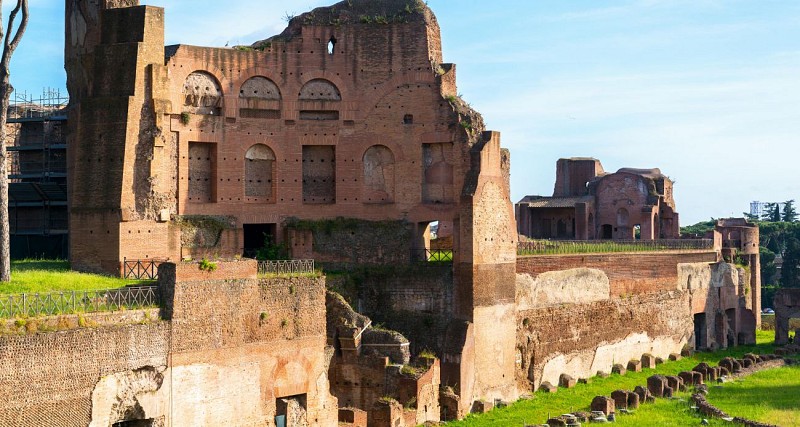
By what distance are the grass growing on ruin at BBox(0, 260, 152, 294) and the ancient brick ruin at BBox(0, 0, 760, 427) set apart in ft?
4.38

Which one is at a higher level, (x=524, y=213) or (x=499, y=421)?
(x=524, y=213)

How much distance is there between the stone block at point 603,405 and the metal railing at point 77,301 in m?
12.1

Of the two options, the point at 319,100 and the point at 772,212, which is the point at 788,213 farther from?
the point at 319,100

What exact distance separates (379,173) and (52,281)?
12.1m

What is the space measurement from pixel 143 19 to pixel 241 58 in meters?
4.07

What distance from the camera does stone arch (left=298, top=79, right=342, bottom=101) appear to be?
3100 centimetres

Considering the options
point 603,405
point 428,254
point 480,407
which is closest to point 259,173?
point 428,254

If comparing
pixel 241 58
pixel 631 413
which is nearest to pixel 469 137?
pixel 241 58

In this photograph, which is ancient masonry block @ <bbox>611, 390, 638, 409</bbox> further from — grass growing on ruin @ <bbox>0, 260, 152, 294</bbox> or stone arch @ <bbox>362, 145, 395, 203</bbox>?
grass growing on ruin @ <bbox>0, 260, 152, 294</bbox>

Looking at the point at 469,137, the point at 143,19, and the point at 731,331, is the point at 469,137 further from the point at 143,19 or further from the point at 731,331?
the point at 731,331

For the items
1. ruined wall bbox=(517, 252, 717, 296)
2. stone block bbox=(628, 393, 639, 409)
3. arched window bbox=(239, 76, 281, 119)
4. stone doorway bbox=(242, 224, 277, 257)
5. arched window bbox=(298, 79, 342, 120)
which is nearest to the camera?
stone block bbox=(628, 393, 639, 409)

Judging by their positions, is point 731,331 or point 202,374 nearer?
point 202,374

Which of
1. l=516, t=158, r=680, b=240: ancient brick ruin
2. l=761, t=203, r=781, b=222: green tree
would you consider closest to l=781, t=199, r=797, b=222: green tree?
l=761, t=203, r=781, b=222: green tree

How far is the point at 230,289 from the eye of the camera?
877 inches
